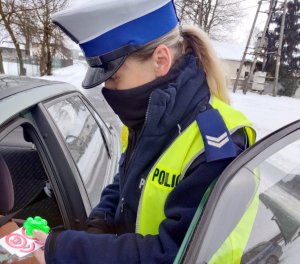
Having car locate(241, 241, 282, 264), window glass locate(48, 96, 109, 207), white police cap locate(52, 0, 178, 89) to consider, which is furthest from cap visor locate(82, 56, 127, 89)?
window glass locate(48, 96, 109, 207)

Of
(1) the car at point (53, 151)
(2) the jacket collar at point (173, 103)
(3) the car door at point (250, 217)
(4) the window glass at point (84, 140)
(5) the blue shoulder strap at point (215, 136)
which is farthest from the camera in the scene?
(4) the window glass at point (84, 140)

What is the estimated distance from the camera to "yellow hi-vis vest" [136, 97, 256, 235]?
114 cm

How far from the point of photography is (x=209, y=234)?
2.89 feet

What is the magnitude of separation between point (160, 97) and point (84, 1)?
1.54 ft

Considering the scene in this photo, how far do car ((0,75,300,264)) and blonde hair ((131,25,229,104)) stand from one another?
331 mm

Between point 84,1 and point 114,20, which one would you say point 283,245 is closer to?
point 114,20

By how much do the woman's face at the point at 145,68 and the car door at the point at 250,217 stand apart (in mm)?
428

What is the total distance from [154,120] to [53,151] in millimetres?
1037

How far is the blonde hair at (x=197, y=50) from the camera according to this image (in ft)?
4.24

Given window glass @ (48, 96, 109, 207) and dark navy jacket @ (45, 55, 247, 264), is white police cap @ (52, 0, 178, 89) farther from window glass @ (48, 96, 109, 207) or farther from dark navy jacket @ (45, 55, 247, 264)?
window glass @ (48, 96, 109, 207)

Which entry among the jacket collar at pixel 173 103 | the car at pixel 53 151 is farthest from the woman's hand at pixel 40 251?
the car at pixel 53 151

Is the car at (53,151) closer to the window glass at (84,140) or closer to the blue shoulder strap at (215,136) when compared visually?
the window glass at (84,140)

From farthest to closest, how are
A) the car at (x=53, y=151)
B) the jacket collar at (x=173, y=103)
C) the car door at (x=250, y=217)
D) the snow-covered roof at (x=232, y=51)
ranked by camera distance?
the snow-covered roof at (x=232, y=51) < the car at (x=53, y=151) < the jacket collar at (x=173, y=103) < the car door at (x=250, y=217)

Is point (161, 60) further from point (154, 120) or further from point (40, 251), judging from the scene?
point (40, 251)
